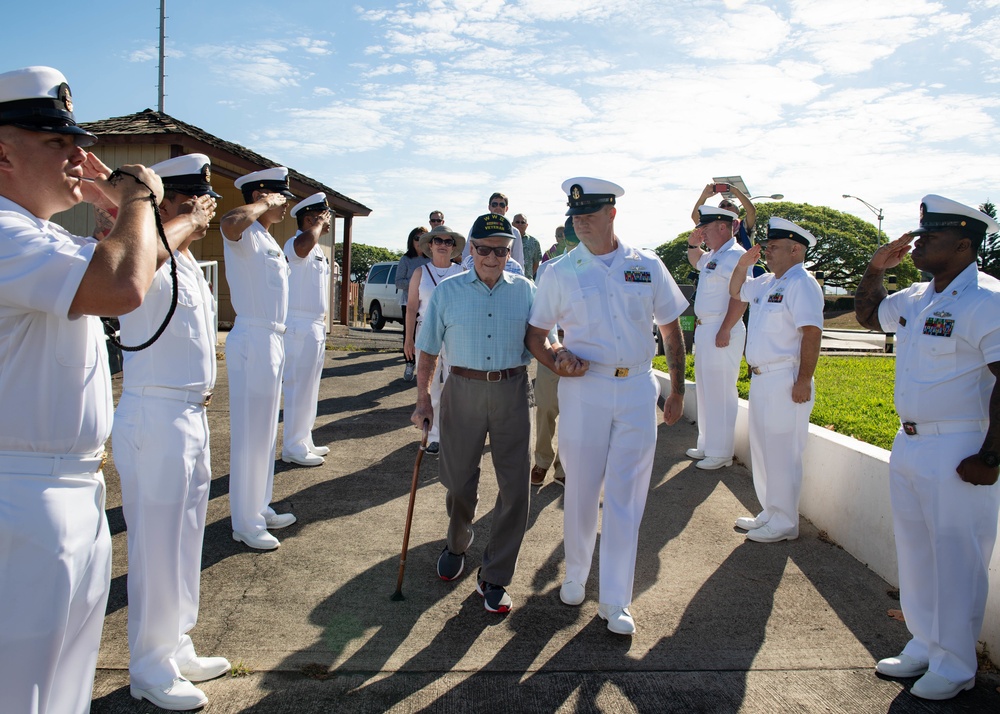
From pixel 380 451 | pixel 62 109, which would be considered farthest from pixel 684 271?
pixel 62 109

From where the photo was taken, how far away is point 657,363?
41.2 ft

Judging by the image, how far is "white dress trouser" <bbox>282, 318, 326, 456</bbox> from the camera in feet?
22.3

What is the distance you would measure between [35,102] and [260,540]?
11.6ft

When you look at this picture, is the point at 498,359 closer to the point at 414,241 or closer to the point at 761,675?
the point at 761,675

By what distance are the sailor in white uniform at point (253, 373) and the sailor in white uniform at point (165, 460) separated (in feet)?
5.20

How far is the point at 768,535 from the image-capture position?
213 inches

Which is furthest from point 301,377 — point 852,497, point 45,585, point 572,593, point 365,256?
point 365,256

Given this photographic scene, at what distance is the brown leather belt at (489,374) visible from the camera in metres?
4.30

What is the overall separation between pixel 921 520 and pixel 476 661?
2.38m

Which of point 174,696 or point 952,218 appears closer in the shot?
point 174,696

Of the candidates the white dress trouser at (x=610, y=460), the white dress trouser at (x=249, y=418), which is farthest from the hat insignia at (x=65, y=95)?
the white dress trouser at (x=249, y=418)

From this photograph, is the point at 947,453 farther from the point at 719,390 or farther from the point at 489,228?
the point at 719,390

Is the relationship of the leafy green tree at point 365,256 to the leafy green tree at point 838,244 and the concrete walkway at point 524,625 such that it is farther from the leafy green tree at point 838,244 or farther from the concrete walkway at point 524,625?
the concrete walkway at point 524,625

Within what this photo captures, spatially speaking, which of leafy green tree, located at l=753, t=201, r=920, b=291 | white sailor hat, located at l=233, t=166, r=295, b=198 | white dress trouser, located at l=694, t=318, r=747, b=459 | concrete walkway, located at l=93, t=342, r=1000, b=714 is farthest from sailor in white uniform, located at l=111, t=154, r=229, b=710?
leafy green tree, located at l=753, t=201, r=920, b=291
